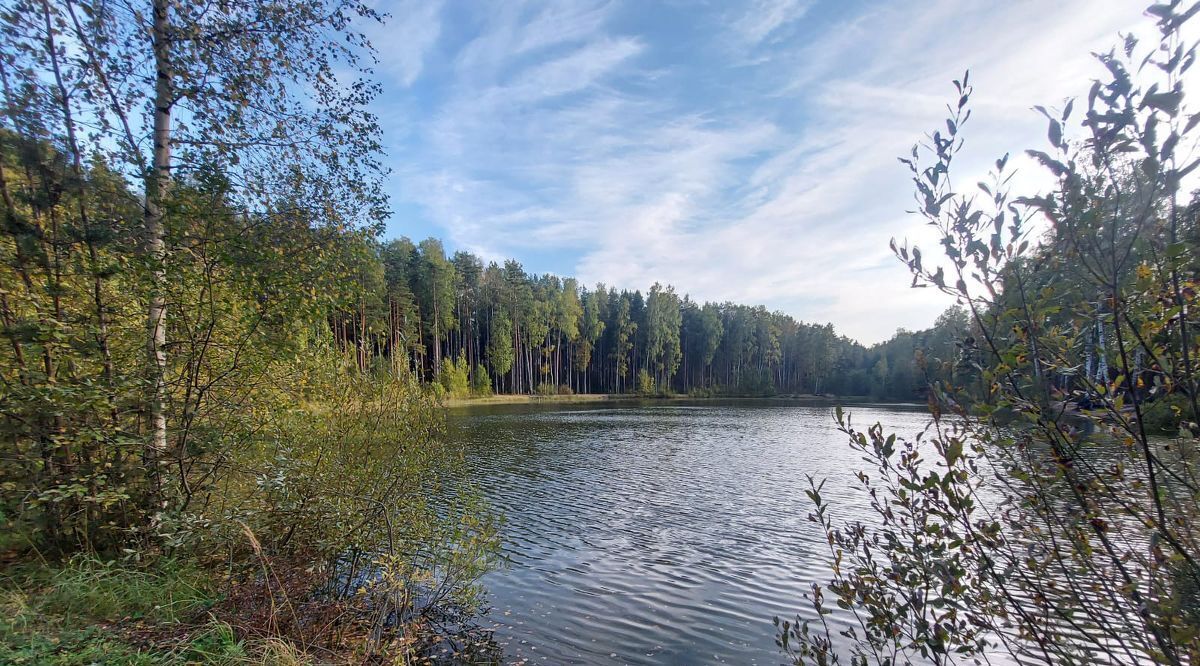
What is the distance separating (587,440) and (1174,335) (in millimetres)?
24446

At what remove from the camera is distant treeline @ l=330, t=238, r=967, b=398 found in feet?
173

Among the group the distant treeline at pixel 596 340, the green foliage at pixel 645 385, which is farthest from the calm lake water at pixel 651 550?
the green foliage at pixel 645 385

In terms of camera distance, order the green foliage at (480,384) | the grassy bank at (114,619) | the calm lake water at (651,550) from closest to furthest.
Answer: the grassy bank at (114,619)
the calm lake water at (651,550)
the green foliage at (480,384)

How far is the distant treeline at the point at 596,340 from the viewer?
5288cm

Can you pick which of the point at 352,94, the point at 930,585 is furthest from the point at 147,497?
the point at 930,585

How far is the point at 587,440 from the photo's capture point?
84.4 ft

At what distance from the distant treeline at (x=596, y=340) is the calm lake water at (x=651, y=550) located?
26.4 m

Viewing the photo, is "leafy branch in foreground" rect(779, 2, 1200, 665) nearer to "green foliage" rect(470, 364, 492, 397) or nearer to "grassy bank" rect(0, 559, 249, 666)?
"grassy bank" rect(0, 559, 249, 666)

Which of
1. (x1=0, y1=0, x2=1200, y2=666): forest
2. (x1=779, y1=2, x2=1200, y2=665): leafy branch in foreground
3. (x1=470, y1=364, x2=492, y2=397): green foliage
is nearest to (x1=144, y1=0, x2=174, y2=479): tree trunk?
(x1=0, y1=0, x2=1200, y2=666): forest

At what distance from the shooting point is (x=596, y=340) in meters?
79.4

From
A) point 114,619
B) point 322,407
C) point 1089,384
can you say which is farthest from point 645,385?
point 1089,384

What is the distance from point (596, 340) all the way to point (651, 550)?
228 ft

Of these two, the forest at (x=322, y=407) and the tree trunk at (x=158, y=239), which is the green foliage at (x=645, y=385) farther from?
the tree trunk at (x=158, y=239)

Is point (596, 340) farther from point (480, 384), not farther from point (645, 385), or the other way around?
point (480, 384)
